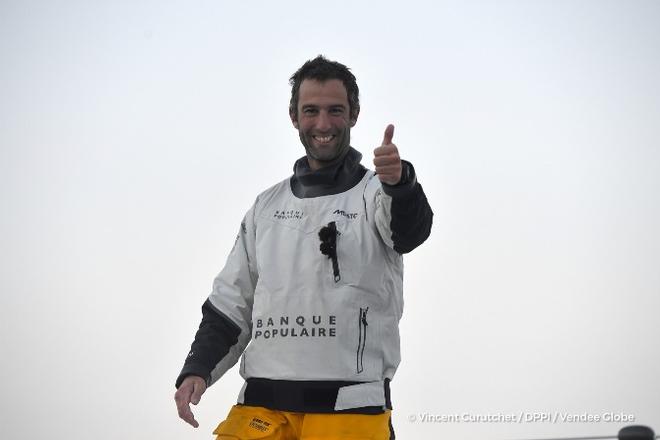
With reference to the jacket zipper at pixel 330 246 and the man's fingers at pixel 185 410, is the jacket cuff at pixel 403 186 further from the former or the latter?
the man's fingers at pixel 185 410

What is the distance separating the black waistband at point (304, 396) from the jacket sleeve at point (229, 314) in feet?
1.07

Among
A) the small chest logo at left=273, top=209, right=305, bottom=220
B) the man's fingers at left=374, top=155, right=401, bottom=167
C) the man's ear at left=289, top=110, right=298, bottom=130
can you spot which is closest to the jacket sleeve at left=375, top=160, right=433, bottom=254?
the man's fingers at left=374, top=155, right=401, bottom=167

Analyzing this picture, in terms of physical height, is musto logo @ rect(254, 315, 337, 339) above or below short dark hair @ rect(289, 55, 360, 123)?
below

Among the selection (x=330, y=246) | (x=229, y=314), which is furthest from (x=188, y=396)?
(x=330, y=246)

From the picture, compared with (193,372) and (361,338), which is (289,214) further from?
(193,372)

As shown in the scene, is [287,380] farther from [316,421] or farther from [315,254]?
[315,254]

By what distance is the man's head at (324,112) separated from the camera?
435cm

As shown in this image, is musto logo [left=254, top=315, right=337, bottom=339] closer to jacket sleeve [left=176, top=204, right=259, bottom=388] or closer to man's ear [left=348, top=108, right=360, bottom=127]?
jacket sleeve [left=176, top=204, right=259, bottom=388]

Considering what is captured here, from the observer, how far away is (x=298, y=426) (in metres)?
4.07

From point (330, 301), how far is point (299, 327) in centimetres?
17

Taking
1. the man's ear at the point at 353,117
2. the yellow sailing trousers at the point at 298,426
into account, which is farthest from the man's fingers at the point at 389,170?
the yellow sailing trousers at the point at 298,426

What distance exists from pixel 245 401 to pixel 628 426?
6.26ft

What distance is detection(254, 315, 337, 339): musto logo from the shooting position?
4016 mm

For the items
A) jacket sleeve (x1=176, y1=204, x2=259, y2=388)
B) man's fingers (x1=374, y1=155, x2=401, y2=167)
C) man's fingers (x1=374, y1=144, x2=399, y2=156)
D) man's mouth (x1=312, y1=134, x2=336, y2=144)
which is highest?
man's fingers (x1=374, y1=144, x2=399, y2=156)
